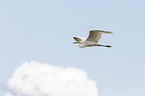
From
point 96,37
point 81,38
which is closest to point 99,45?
point 96,37

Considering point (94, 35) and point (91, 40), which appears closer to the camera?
point (94, 35)

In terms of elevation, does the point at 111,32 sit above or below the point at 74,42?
above

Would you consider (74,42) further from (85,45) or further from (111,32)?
(111,32)

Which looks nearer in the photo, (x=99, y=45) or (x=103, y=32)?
(x=103, y=32)

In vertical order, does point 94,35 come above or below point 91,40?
above

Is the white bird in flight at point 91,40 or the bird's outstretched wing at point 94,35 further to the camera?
the white bird in flight at point 91,40

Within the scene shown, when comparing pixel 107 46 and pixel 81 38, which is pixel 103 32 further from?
pixel 81 38

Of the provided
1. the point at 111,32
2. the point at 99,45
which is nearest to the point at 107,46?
the point at 99,45

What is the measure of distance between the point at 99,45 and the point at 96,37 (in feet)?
5.48

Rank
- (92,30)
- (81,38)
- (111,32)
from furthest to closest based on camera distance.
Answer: (81,38) → (92,30) → (111,32)

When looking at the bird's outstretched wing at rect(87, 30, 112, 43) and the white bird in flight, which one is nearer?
the bird's outstretched wing at rect(87, 30, 112, 43)

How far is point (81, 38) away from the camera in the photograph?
55.0 meters

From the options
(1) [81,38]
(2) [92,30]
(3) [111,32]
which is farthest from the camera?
(1) [81,38]

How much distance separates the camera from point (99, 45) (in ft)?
168
